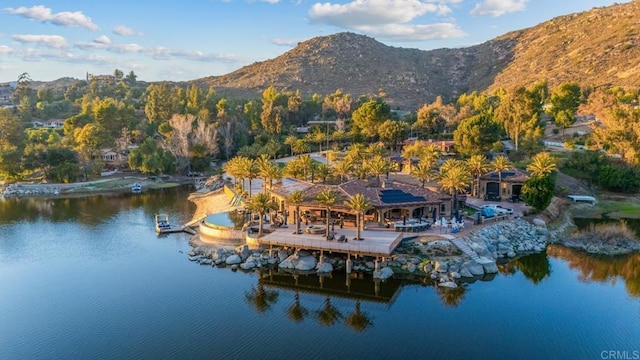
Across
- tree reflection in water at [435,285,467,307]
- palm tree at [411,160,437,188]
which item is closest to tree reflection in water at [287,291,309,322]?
tree reflection in water at [435,285,467,307]

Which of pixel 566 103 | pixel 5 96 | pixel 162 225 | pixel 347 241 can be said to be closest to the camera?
pixel 347 241

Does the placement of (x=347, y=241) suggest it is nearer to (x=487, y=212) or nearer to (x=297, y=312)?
(x=297, y=312)

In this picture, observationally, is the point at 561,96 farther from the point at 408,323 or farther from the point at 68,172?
the point at 68,172

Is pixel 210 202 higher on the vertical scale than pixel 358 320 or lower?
higher

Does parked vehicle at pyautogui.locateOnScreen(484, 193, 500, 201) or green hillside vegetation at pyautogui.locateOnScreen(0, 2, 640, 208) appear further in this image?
green hillside vegetation at pyautogui.locateOnScreen(0, 2, 640, 208)

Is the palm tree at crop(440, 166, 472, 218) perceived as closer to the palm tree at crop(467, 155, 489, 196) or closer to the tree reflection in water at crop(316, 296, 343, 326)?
the palm tree at crop(467, 155, 489, 196)

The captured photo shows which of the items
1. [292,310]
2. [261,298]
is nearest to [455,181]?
[292,310]

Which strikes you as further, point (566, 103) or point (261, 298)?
point (566, 103)
